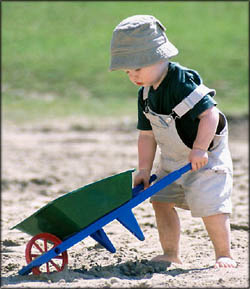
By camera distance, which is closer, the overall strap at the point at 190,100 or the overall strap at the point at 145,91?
the overall strap at the point at 190,100

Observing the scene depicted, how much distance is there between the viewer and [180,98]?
3.54 metres

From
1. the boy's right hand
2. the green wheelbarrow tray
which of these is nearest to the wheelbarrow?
the green wheelbarrow tray

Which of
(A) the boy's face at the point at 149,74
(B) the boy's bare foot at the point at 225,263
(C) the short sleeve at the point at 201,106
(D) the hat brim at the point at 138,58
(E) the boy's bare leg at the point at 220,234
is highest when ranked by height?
(D) the hat brim at the point at 138,58

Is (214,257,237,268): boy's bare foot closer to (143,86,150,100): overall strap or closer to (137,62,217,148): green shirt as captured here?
(137,62,217,148): green shirt

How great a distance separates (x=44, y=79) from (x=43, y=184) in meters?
8.02

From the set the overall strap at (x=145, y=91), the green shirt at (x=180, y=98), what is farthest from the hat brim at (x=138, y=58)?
the overall strap at (x=145, y=91)

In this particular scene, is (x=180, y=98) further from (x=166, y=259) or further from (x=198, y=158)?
(x=166, y=259)

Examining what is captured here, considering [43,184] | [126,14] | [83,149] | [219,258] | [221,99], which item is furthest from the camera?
[126,14]

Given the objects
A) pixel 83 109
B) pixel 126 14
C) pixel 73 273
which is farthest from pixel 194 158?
pixel 126 14

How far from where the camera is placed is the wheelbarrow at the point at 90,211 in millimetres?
3398

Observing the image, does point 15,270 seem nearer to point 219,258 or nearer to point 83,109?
point 219,258

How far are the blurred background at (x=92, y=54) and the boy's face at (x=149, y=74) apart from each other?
7393 mm

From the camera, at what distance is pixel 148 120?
383 centimetres

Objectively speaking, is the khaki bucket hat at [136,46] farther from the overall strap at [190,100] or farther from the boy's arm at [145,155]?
the boy's arm at [145,155]
